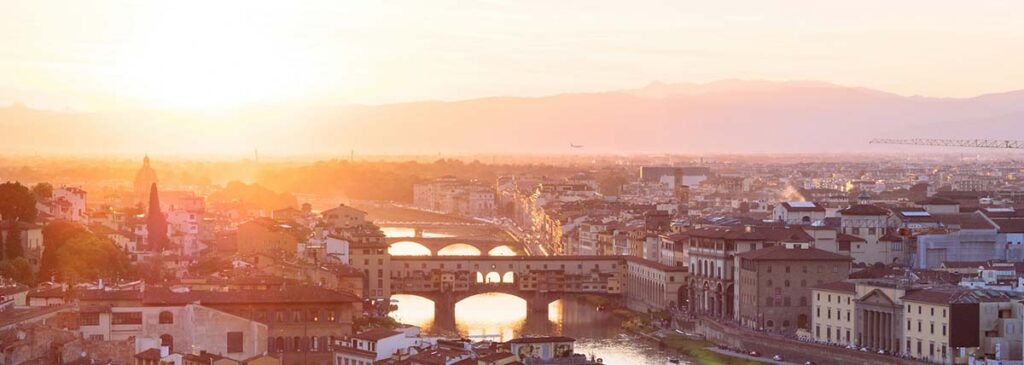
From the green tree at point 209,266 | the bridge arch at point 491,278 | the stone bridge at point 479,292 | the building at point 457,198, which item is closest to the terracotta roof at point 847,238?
the stone bridge at point 479,292

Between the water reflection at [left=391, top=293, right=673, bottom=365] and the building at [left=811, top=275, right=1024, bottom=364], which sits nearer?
the building at [left=811, top=275, right=1024, bottom=364]

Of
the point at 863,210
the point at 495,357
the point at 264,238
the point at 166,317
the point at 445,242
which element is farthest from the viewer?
the point at 445,242

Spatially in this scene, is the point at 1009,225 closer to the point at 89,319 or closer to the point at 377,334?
the point at 377,334

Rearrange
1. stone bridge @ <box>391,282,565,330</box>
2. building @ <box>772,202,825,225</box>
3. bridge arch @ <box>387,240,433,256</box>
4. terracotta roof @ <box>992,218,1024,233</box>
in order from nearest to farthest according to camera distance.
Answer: terracotta roof @ <box>992,218,1024,233</box>, stone bridge @ <box>391,282,565,330</box>, building @ <box>772,202,825,225</box>, bridge arch @ <box>387,240,433,256</box>

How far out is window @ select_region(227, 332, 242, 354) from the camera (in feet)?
92.5

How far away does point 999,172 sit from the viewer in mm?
130500

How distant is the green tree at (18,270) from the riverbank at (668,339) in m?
14.0

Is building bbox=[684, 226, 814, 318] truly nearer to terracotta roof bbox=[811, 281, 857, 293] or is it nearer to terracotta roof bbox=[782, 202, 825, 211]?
terracotta roof bbox=[811, 281, 857, 293]

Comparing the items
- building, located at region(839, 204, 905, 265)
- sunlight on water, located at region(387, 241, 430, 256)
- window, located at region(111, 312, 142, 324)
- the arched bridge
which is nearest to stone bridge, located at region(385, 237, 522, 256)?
sunlight on water, located at region(387, 241, 430, 256)

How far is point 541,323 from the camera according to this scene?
1785 inches

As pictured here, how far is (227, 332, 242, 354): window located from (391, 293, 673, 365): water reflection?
990cm

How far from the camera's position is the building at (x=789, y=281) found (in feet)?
136

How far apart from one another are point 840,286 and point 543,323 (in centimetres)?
921

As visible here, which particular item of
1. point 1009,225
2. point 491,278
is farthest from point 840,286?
point 491,278
